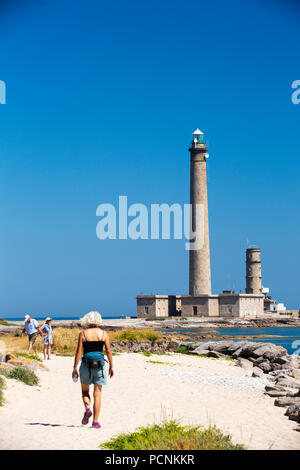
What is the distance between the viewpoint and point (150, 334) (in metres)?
27.8

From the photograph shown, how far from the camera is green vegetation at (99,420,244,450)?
267 inches

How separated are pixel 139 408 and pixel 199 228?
5513cm

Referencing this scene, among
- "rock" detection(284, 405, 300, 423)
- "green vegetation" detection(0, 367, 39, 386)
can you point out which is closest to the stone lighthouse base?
"green vegetation" detection(0, 367, 39, 386)

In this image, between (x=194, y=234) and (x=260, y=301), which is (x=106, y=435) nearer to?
(x=194, y=234)

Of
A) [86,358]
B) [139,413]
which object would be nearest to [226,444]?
[86,358]

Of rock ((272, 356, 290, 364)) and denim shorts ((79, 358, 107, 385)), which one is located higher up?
denim shorts ((79, 358, 107, 385))

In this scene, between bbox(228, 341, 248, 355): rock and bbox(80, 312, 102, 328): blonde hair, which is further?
bbox(228, 341, 248, 355): rock

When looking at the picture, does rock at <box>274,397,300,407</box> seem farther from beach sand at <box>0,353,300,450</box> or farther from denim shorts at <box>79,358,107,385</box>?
denim shorts at <box>79,358,107,385</box>

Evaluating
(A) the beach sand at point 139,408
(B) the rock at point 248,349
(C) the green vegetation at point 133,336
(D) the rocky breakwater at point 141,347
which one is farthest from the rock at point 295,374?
(C) the green vegetation at point 133,336

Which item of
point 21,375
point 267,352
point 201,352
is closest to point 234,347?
point 201,352

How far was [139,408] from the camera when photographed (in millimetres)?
10570

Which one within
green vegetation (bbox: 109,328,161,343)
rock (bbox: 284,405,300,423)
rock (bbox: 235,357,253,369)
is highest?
green vegetation (bbox: 109,328,161,343)
